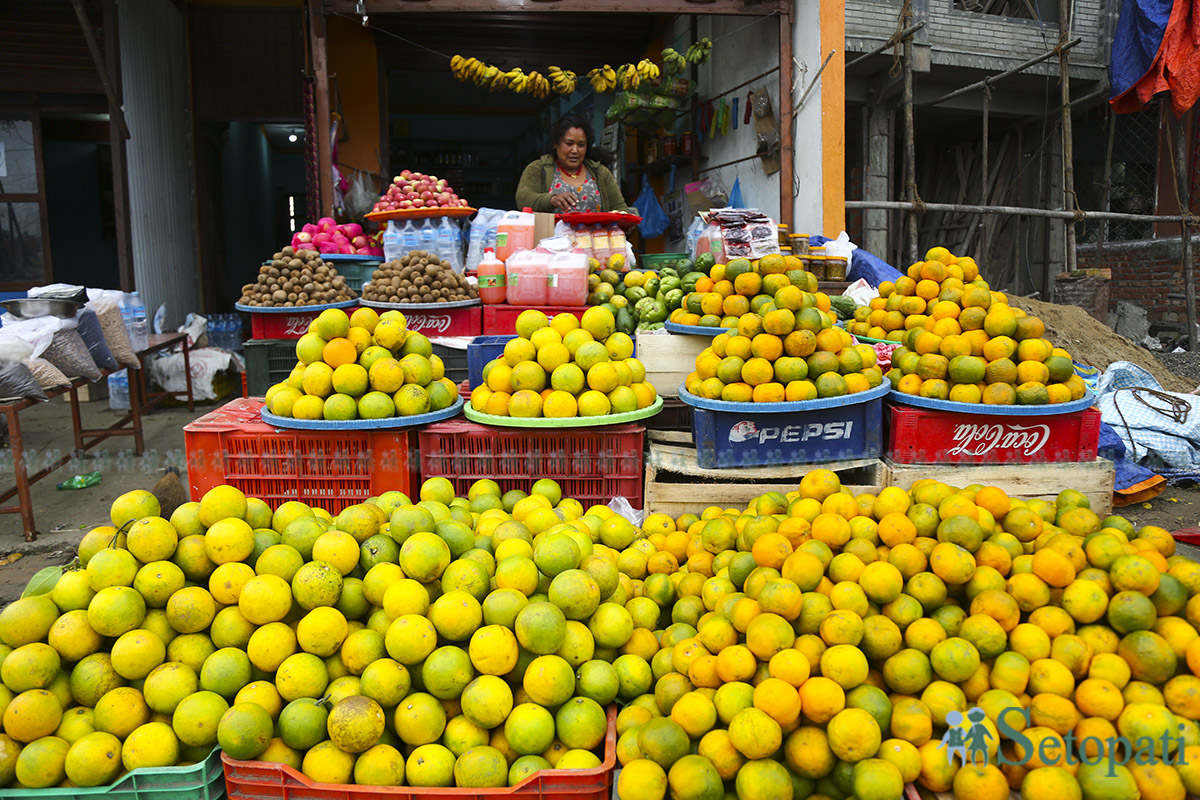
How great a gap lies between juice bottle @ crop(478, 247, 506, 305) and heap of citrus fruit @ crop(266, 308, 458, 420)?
5.87 feet

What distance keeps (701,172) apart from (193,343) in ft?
23.3

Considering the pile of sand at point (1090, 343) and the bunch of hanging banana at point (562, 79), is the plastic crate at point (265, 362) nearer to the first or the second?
the bunch of hanging banana at point (562, 79)

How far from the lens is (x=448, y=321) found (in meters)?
5.40

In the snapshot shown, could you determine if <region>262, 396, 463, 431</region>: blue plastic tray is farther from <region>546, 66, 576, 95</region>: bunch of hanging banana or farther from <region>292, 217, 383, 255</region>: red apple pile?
<region>546, 66, 576, 95</region>: bunch of hanging banana

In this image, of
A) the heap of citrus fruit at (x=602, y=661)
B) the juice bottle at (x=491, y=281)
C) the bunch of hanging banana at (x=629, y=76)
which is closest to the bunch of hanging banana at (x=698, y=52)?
the bunch of hanging banana at (x=629, y=76)

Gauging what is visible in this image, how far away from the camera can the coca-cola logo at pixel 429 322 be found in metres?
5.34

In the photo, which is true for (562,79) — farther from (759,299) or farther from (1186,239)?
(1186,239)

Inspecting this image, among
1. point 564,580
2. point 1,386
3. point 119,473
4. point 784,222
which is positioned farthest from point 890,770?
point 784,222

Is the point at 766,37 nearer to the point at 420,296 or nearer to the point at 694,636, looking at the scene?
the point at 420,296

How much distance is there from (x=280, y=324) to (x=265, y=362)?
32.2 inches

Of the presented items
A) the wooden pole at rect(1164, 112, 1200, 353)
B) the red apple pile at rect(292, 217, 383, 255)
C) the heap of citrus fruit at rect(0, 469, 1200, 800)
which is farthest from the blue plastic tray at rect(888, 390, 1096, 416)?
the wooden pole at rect(1164, 112, 1200, 353)

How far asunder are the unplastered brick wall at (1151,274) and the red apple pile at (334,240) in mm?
10554

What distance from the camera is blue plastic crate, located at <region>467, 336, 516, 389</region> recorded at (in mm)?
4160
